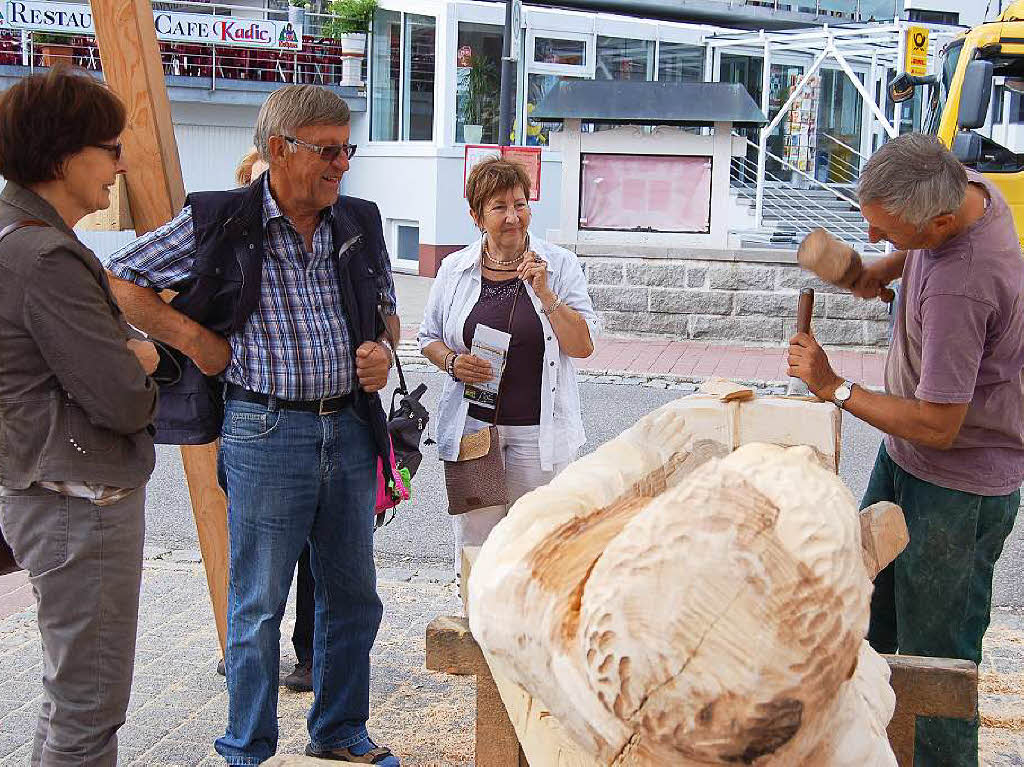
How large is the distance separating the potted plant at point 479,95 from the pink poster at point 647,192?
5.91 m

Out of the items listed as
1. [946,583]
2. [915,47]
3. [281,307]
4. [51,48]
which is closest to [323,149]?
[281,307]

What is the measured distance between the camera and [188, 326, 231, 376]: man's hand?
2.72m

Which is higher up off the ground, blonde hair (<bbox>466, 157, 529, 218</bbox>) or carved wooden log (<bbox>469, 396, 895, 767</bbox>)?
blonde hair (<bbox>466, 157, 529, 218</bbox>)

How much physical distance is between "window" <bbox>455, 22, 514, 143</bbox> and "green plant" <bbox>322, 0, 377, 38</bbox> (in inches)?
73.4

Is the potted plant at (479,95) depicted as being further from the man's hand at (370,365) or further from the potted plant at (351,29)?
the man's hand at (370,365)

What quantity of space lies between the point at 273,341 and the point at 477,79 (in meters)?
14.2

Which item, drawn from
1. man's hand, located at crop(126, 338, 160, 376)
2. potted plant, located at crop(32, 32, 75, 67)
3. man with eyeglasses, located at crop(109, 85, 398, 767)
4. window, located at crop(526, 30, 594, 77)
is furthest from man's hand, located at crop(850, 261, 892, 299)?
potted plant, located at crop(32, 32, 75, 67)

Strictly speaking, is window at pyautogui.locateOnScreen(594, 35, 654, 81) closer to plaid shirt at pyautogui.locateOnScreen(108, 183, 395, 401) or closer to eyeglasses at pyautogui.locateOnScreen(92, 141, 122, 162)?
plaid shirt at pyautogui.locateOnScreen(108, 183, 395, 401)

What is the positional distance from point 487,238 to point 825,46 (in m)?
10.9

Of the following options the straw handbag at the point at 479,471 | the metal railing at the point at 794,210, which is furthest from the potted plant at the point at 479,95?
the straw handbag at the point at 479,471

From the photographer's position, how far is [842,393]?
2535 millimetres

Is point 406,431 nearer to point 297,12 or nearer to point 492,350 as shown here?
point 492,350

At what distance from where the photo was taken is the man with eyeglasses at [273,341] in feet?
8.90

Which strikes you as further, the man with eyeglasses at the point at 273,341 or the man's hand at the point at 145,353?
the man with eyeglasses at the point at 273,341
